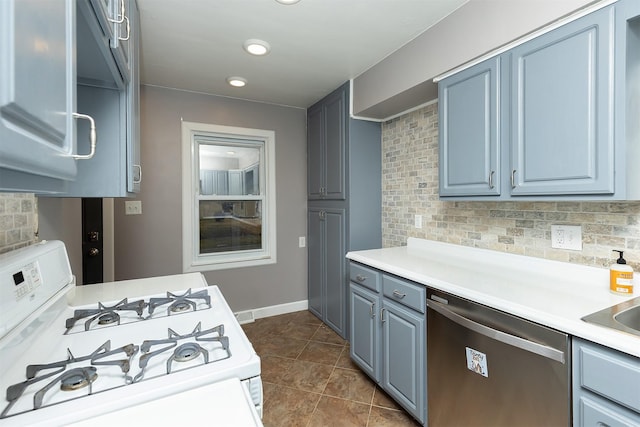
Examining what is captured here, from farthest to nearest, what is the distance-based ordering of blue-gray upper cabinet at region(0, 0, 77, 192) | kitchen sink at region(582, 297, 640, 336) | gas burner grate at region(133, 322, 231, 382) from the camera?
kitchen sink at region(582, 297, 640, 336)
gas burner grate at region(133, 322, 231, 382)
blue-gray upper cabinet at region(0, 0, 77, 192)

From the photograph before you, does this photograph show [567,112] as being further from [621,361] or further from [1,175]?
[1,175]

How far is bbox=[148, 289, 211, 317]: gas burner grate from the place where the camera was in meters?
1.26

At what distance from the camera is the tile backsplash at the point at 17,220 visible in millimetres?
1074

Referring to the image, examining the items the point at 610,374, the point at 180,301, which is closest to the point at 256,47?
the point at 180,301

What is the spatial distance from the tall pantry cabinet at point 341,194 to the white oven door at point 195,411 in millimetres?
2097

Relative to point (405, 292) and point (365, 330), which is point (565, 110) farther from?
point (365, 330)

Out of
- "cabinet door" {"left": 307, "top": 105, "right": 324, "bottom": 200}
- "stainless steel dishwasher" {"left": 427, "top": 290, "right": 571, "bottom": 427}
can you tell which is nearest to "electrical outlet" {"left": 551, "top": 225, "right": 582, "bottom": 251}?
"stainless steel dishwasher" {"left": 427, "top": 290, "right": 571, "bottom": 427}

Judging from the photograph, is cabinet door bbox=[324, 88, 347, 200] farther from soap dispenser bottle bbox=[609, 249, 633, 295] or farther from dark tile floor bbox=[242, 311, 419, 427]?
soap dispenser bottle bbox=[609, 249, 633, 295]

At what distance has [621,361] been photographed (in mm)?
894

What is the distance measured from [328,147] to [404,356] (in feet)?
6.62

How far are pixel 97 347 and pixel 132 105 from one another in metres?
0.99

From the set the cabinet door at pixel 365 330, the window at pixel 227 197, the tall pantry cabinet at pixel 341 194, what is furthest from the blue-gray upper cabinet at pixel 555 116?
the window at pixel 227 197

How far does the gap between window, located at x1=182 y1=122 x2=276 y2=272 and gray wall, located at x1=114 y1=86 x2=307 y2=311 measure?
0.08 metres

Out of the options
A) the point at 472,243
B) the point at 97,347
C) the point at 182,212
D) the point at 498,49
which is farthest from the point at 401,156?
the point at 97,347
